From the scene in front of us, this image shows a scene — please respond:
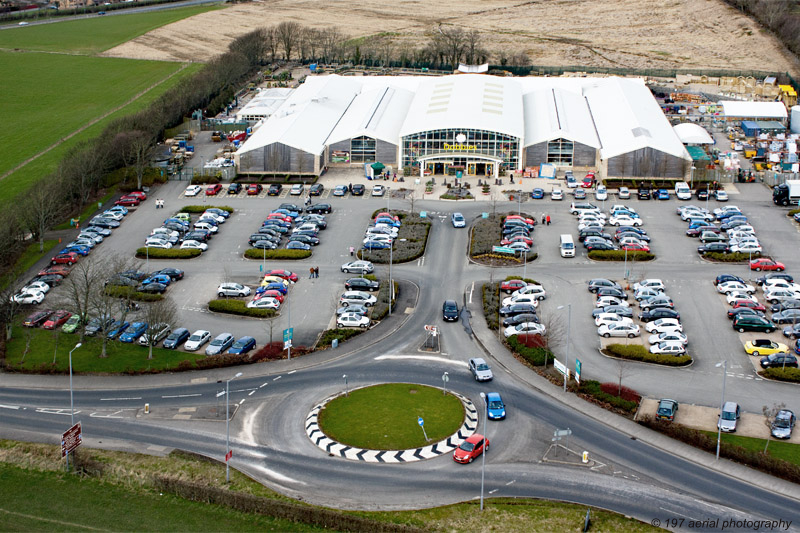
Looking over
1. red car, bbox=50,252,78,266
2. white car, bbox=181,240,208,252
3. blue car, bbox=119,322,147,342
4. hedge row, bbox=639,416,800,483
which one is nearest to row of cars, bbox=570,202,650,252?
hedge row, bbox=639,416,800,483

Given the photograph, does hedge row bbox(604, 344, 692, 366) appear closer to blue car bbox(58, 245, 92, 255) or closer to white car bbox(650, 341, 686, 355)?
white car bbox(650, 341, 686, 355)

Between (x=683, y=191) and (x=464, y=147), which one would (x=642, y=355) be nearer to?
(x=683, y=191)

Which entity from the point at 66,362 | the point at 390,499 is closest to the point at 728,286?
the point at 390,499

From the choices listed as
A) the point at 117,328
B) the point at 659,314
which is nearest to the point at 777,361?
the point at 659,314

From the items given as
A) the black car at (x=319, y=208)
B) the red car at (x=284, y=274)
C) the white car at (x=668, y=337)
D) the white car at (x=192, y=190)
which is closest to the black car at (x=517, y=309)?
the white car at (x=668, y=337)

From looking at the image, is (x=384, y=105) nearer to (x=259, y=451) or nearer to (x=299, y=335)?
(x=299, y=335)
